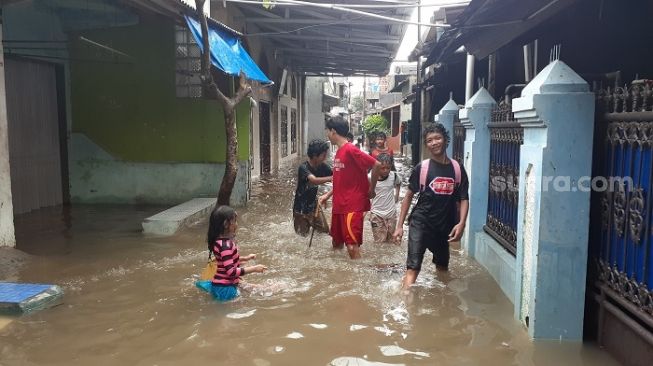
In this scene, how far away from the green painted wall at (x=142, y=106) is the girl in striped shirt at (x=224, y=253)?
20.3ft

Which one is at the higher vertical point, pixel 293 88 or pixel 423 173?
pixel 293 88

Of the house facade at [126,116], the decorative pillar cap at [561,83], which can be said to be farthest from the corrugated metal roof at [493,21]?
the house facade at [126,116]

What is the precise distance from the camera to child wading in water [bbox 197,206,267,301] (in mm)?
4402

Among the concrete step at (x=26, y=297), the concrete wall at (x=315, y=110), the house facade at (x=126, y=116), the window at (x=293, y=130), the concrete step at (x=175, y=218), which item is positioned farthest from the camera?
the concrete wall at (x=315, y=110)

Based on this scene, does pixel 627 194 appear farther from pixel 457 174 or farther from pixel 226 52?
pixel 226 52

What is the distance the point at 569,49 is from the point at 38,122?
9058 mm

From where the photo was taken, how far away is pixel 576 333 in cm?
368

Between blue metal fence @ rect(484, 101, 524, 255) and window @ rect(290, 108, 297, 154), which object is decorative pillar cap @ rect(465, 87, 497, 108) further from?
window @ rect(290, 108, 297, 154)

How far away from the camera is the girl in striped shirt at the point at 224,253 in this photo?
4.40m

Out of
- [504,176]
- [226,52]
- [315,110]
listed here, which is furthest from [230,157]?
[315,110]

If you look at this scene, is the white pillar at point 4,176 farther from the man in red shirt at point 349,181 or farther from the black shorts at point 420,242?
the black shorts at point 420,242

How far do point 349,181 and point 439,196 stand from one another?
1.10 m

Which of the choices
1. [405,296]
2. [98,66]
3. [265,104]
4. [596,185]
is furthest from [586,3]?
[265,104]

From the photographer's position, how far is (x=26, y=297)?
4.32 meters
